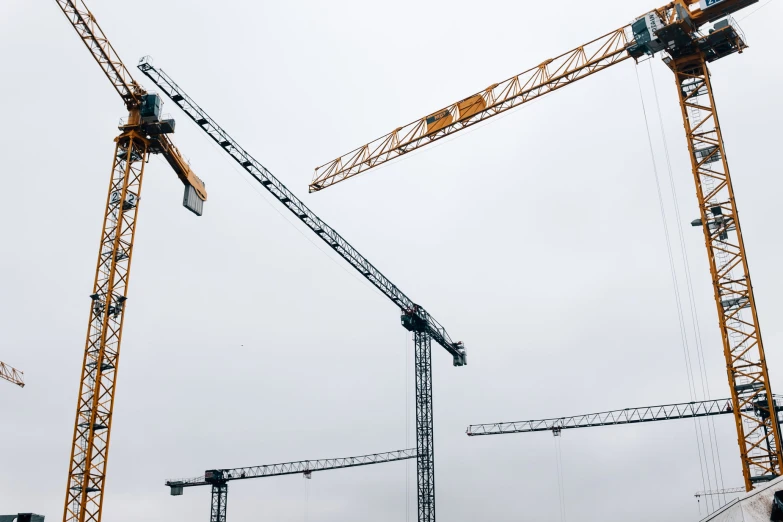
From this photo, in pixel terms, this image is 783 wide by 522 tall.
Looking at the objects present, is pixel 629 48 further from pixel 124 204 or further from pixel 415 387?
pixel 415 387

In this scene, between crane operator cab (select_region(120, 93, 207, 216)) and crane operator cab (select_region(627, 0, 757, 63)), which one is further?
crane operator cab (select_region(120, 93, 207, 216))

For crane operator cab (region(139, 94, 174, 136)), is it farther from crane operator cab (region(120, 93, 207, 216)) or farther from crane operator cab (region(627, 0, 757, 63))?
crane operator cab (region(627, 0, 757, 63))

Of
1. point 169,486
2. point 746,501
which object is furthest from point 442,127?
point 169,486

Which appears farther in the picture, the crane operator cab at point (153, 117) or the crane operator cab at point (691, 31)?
the crane operator cab at point (153, 117)

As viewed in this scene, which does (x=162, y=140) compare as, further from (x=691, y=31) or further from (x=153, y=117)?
(x=691, y=31)

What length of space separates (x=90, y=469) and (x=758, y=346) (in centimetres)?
4629

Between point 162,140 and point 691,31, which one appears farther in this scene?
point 162,140

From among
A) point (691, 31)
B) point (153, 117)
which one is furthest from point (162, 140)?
point (691, 31)

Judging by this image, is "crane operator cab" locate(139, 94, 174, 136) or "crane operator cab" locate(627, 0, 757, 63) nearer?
"crane operator cab" locate(627, 0, 757, 63)

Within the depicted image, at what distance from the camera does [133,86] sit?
203 ft

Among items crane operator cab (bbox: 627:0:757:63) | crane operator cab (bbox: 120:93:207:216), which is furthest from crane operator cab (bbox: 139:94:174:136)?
crane operator cab (bbox: 627:0:757:63)

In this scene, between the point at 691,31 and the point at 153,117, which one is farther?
the point at 153,117

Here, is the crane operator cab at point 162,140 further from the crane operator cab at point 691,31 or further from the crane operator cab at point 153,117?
the crane operator cab at point 691,31

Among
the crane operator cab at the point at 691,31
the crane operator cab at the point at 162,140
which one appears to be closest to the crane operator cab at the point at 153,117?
the crane operator cab at the point at 162,140
